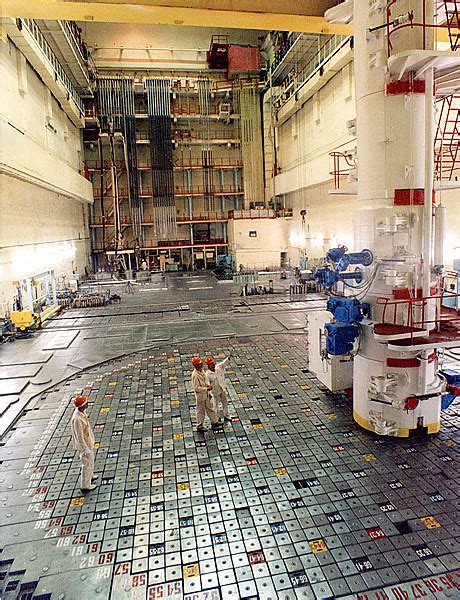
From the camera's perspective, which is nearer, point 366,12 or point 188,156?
point 366,12

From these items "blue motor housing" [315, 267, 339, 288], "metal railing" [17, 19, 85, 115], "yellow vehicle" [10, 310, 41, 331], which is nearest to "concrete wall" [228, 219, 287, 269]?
"metal railing" [17, 19, 85, 115]

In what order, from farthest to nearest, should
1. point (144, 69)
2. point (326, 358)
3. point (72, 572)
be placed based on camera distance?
point (144, 69)
point (326, 358)
point (72, 572)

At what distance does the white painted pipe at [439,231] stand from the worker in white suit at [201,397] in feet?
12.9

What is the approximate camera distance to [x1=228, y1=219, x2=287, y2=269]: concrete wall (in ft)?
90.3

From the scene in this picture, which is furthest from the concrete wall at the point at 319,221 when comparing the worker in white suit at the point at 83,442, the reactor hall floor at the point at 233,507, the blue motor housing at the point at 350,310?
the worker in white suit at the point at 83,442

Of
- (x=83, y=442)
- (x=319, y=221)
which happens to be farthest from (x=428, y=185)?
(x=319, y=221)

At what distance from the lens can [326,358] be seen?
812cm

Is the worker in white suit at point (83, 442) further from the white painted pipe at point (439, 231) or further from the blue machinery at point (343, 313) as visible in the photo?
the white painted pipe at point (439, 231)

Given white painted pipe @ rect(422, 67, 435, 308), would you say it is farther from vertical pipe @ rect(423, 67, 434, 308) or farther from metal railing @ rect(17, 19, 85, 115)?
metal railing @ rect(17, 19, 85, 115)

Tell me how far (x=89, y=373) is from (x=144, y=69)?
93.9ft

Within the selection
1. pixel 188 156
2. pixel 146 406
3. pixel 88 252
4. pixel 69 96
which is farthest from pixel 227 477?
pixel 188 156

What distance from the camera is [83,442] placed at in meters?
5.55

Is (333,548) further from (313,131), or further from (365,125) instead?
(313,131)

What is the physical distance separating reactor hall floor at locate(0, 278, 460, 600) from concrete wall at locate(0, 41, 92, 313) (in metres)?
9.33
